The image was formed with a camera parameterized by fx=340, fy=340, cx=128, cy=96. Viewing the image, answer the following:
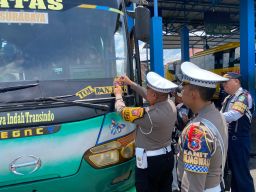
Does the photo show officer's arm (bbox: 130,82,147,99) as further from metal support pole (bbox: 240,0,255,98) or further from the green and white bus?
metal support pole (bbox: 240,0,255,98)

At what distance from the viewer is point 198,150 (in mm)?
1949

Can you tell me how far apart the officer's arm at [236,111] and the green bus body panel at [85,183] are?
1.79 m

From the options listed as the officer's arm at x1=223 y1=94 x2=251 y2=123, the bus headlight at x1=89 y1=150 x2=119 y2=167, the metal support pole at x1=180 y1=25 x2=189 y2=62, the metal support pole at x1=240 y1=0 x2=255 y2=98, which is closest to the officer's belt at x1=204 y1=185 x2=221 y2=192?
the bus headlight at x1=89 y1=150 x2=119 y2=167

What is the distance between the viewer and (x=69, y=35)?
317 centimetres

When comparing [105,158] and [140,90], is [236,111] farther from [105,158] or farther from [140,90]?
[105,158]

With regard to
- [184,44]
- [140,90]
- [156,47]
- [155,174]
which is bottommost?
[155,174]

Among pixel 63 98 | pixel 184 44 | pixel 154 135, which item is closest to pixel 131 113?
pixel 154 135

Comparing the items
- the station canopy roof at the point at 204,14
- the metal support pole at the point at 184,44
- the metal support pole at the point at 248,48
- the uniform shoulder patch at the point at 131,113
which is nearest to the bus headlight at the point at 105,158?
the uniform shoulder patch at the point at 131,113

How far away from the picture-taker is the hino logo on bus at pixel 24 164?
2551 mm

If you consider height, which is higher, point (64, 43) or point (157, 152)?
point (64, 43)

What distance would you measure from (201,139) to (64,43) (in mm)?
1720

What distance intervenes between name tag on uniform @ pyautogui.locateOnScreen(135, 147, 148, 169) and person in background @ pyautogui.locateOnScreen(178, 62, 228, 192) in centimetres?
98

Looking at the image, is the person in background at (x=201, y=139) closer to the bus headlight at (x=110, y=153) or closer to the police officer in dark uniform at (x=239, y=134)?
the bus headlight at (x=110, y=153)

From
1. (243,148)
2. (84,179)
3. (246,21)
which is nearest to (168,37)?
(246,21)
